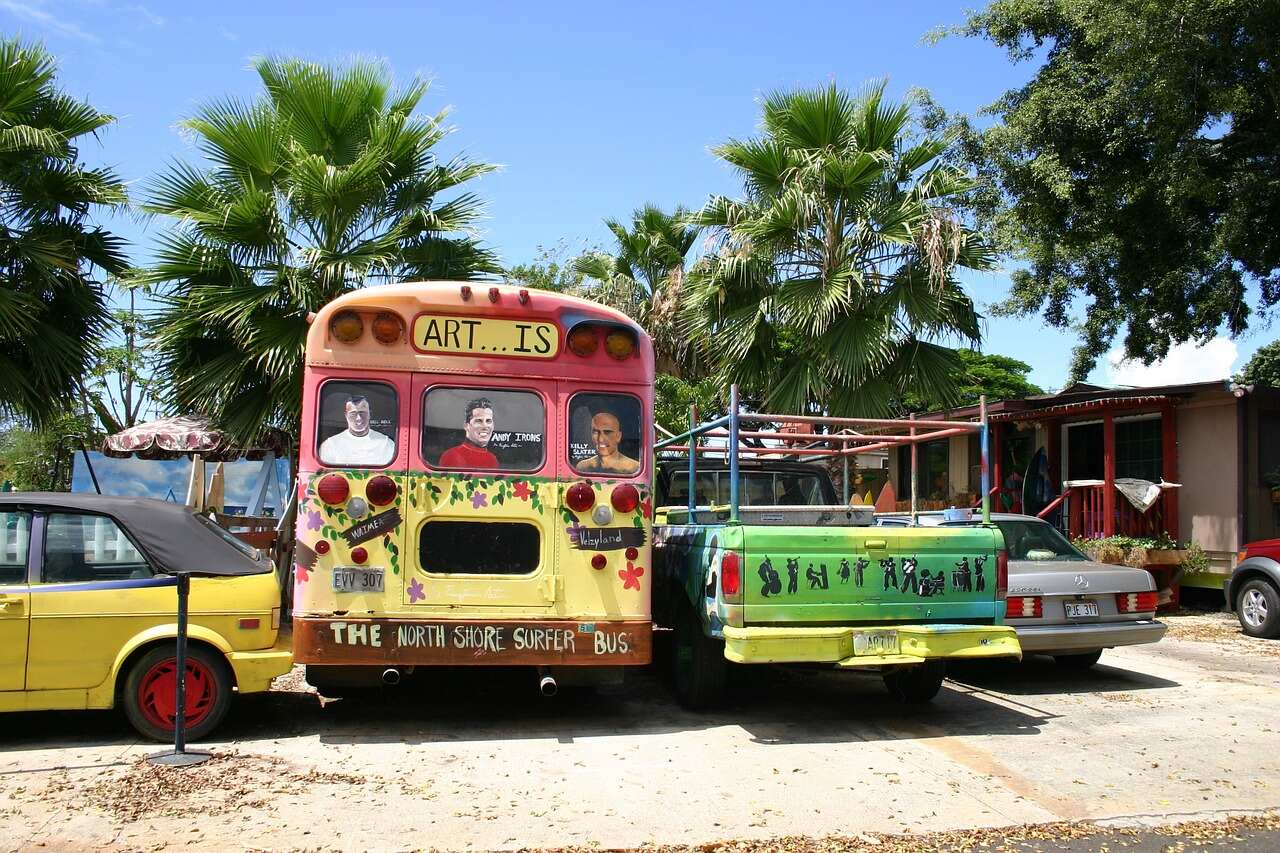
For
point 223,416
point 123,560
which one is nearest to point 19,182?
point 223,416

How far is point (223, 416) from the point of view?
11641mm

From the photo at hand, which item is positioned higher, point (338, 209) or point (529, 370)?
point (338, 209)

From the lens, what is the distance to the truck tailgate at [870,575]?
679cm

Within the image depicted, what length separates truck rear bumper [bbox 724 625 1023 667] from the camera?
6.62 meters

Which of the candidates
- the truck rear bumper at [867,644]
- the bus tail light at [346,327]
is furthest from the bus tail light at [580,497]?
the bus tail light at [346,327]

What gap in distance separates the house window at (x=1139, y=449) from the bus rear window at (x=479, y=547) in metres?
12.2

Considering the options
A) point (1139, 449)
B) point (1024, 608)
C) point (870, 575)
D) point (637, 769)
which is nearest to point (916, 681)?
point (1024, 608)

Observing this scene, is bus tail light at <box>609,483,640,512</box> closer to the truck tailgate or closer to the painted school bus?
the painted school bus

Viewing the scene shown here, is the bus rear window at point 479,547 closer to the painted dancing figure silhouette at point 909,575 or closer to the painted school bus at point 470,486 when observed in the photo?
the painted school bus at point 470,486

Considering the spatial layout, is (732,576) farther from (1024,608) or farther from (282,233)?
(282,233)

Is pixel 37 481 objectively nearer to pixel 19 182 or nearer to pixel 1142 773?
pixel 19 182

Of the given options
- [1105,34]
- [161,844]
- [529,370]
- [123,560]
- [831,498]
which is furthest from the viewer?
[1105,34]

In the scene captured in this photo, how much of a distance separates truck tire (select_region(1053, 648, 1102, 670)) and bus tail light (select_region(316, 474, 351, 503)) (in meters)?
6.92

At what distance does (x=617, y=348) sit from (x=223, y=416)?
6.31m
